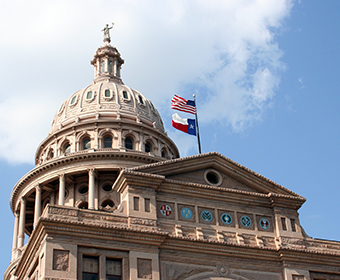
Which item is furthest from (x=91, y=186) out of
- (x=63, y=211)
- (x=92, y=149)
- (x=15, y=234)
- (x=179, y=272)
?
(x=179, y=272)

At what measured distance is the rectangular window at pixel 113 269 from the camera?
36.1 meters

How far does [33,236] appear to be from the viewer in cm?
3744

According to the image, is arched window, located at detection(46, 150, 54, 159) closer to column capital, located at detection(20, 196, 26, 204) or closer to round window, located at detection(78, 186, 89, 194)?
column capital, located at detection(20, 196, 26, 204)

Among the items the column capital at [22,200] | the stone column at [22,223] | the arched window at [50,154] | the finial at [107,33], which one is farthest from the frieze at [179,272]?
the finial at [107,33]

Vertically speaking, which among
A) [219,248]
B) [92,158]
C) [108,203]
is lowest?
[219,248]

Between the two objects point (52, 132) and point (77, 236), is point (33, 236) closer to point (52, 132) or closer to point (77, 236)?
point (77, 236)

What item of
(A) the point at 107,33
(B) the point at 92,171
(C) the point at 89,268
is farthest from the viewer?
(A) the point at 107,33

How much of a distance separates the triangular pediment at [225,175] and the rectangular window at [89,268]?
9.33 meters

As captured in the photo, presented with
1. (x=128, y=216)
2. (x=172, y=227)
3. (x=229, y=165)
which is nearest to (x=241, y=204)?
(x=229, y=165)

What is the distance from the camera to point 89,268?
35.8 meters

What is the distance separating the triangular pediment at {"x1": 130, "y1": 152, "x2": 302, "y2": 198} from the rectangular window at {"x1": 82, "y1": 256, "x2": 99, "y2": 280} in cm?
933

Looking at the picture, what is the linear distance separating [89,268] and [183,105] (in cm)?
1917

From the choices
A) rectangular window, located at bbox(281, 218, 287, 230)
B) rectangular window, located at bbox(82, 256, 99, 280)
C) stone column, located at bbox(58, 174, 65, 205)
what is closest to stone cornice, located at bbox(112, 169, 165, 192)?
rectangular window, located at bbox(82, 256, 99, 280)

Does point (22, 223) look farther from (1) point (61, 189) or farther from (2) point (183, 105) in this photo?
(2) point (183, 105)
